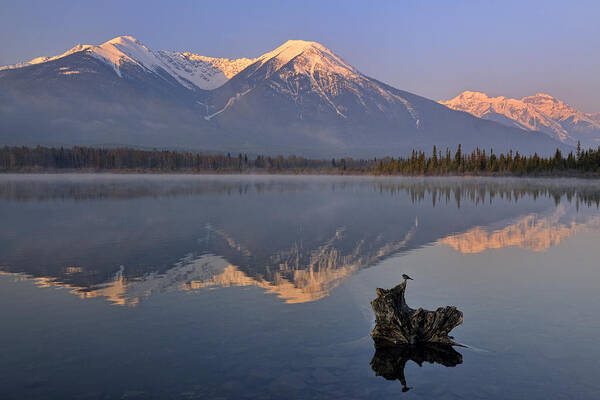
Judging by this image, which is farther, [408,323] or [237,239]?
[237,239]

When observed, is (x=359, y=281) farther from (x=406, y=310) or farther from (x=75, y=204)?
(x=75, y=204)

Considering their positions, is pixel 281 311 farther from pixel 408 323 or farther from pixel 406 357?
pixel 406 357

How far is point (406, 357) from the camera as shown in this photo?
538 inches

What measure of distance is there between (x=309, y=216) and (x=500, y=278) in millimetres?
27796

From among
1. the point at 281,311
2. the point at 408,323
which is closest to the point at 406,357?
the point at 408,323

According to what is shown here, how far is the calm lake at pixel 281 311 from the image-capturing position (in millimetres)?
12094

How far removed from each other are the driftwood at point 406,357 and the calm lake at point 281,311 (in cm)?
7

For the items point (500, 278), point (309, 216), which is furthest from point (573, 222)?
point (500, 278)

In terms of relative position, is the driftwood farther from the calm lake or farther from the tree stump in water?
the tree stump in water

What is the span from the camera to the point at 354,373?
12.6 m

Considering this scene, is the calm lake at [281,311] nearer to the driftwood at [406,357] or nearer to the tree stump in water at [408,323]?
the driftwood at [406,357]

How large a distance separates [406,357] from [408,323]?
126cm

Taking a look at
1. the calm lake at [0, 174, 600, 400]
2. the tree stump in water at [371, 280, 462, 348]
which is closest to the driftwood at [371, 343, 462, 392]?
the calm lake at [0, 174, 600, 400]

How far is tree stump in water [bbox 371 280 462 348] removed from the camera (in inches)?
573
